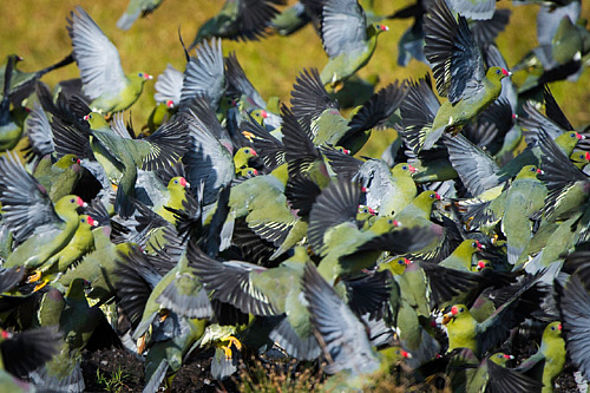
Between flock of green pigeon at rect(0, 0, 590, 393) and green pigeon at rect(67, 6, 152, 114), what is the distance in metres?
0.03

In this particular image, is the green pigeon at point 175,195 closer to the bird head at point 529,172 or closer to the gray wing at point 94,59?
the gray wing at point 94,59

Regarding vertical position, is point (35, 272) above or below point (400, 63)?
above

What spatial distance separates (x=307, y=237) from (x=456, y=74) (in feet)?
4.70

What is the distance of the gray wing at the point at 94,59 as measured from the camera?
16.3ft

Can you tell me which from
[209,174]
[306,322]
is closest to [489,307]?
[306,322]

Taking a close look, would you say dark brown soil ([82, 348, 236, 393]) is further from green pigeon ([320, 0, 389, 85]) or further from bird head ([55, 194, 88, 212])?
green pigeon ([320, 0, 389, 85])

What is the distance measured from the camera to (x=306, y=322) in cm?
288

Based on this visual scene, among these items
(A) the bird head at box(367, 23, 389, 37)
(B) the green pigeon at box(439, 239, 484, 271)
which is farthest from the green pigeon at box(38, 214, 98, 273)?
(A) the bird head at box(367, 23, 389, 37)

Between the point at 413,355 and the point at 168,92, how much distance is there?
9.53 feet

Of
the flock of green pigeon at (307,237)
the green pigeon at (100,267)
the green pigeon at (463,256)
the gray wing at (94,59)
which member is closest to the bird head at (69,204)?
the flock of green pigeon at (307,237)

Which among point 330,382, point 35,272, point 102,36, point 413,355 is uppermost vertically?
point 102,36

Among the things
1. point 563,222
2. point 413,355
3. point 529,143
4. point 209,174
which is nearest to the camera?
point 413,355

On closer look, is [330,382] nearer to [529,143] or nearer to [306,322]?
[306,322]

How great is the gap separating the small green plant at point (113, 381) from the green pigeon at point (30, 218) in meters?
0.63
